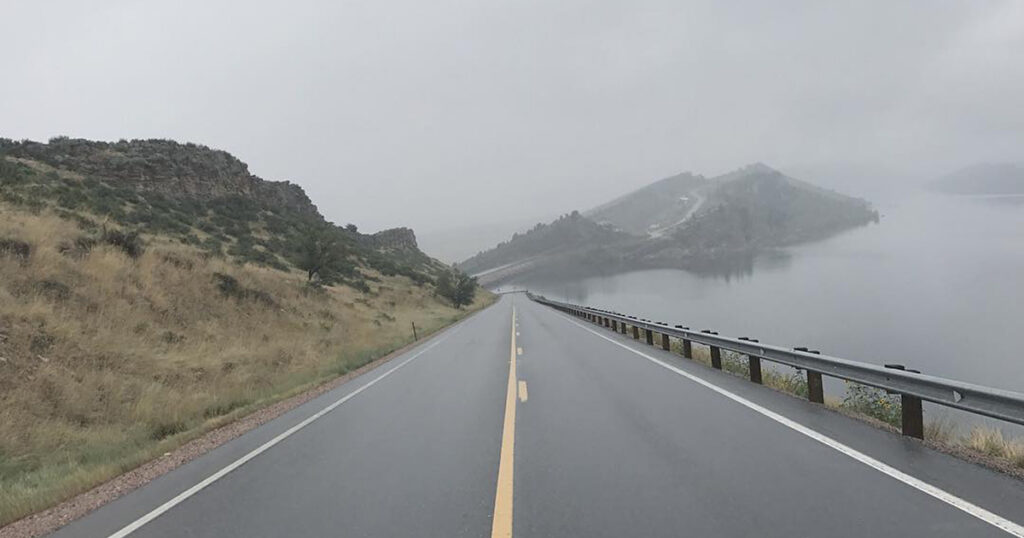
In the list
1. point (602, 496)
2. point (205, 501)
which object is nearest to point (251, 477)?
point (205, 501)

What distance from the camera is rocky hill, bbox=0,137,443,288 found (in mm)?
30672

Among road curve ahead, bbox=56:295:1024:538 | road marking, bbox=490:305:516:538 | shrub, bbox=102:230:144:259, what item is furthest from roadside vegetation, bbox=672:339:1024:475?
shrub, bbox=102:230:144:259

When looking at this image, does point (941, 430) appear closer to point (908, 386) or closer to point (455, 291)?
point (908, 386)

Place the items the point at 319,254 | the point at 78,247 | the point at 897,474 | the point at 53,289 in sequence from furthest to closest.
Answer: the point at 319,254
the point at 78,247
the point at 53,289
the point at 897,474

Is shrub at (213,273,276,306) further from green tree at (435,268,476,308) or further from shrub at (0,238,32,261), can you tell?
green tree at (435,268,476,308)

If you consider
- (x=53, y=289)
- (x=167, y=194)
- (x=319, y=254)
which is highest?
(x=167, y=194)

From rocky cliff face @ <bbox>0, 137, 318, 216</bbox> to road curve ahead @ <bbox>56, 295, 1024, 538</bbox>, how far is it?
49.3 m

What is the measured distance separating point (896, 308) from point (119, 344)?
227ft

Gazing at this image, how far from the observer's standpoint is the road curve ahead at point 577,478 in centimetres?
397

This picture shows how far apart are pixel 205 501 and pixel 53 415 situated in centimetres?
601

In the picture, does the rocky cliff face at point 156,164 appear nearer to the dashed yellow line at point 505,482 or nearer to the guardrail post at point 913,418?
the dashed yellow line at point 505,482

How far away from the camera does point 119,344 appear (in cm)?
1272

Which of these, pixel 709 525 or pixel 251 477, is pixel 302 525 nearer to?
pixel 251 477

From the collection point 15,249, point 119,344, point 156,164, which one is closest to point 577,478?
point 119,344
